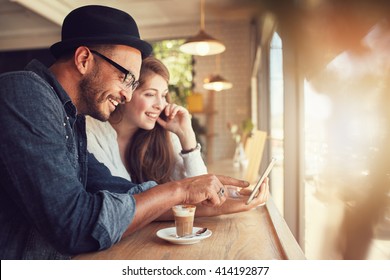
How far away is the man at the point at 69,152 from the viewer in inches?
34.0

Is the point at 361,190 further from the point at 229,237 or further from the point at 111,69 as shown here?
the point at 111,69

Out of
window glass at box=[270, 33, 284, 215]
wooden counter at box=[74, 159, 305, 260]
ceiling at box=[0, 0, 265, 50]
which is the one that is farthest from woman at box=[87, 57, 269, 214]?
window glass at box=[270, 33, 284, 215]

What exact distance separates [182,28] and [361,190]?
3.46 metres

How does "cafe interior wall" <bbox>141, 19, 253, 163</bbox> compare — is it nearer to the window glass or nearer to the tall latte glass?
the window glass

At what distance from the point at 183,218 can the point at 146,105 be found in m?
0.82

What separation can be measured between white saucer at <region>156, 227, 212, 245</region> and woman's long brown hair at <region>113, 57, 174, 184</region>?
63 centimetres

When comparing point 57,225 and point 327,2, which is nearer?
point 57,225

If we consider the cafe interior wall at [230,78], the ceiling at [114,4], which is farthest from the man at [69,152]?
the cafe interior wall at [230,78]

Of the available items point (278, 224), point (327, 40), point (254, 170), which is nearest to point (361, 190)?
point (278, 224)

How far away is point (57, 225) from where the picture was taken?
87 cm

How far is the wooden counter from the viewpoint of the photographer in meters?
1.01

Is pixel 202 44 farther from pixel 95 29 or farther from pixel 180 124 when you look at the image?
pixel 95 29

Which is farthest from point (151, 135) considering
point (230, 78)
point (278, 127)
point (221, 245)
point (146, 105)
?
point (230, 78)

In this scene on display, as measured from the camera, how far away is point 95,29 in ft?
3.68
